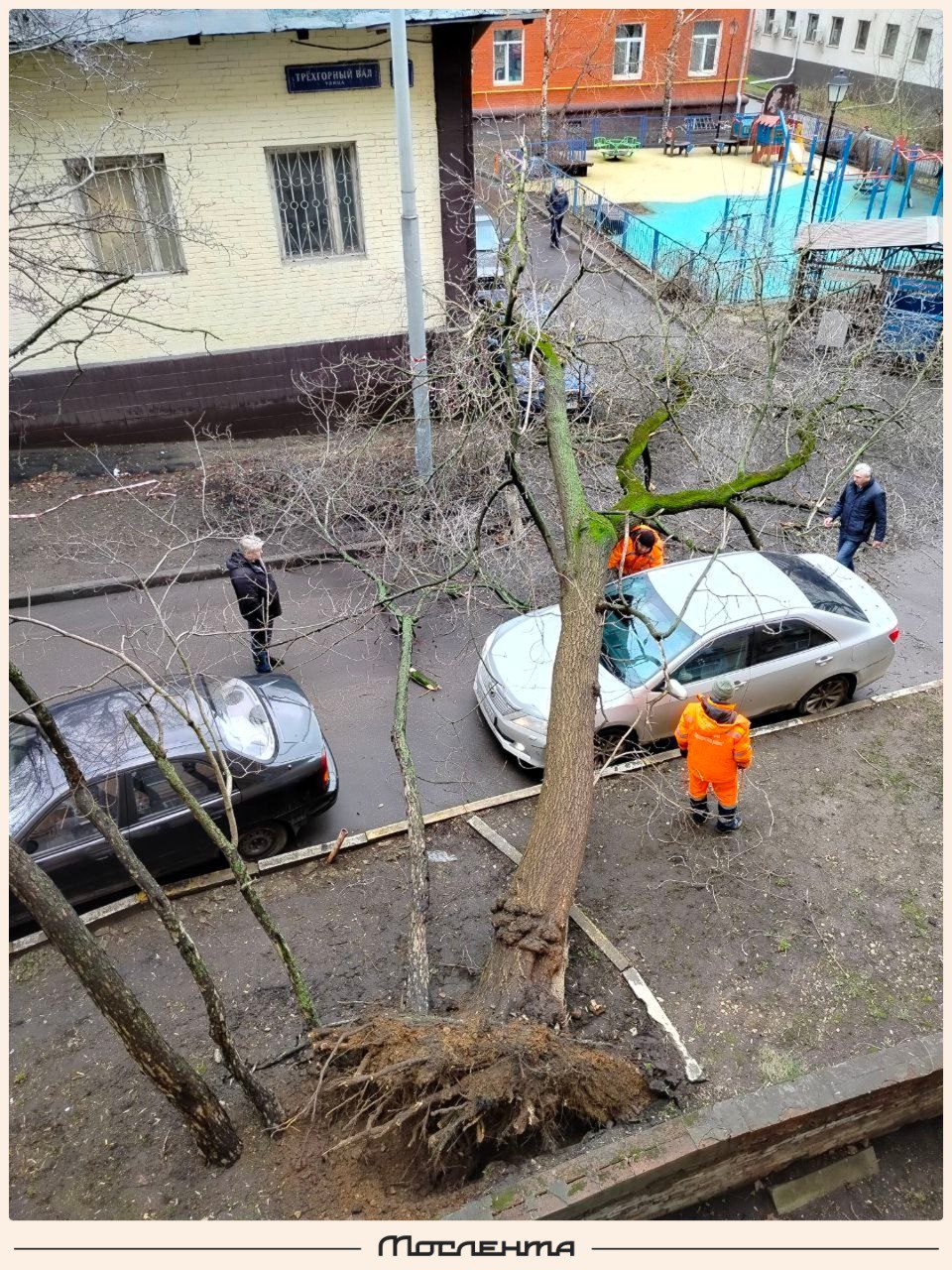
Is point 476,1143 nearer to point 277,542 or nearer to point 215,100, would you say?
point 277,542

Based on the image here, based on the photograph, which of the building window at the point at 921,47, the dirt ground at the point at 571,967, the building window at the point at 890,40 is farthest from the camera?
the building window at the point at 890,40

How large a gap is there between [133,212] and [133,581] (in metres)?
5.32

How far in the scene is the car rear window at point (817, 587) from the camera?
7.96 metres

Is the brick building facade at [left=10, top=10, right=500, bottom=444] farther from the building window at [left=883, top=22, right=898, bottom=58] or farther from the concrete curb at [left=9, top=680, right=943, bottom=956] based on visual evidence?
the building window at [left=883, top=22, right=898, bottom=58]

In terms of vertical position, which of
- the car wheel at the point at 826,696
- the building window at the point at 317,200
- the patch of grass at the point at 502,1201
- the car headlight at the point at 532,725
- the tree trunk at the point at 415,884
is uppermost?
the building window at the point at 317,200

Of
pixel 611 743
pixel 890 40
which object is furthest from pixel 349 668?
pixel 890 40

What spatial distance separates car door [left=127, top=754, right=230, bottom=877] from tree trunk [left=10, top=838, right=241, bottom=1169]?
2220 mm

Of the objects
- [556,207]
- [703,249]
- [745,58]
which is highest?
Answer: [745,58]

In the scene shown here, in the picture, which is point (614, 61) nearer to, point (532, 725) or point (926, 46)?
point (926, 46)

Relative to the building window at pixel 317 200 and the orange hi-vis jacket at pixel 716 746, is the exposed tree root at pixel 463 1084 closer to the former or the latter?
the orange hi-vis jacket at pixel 716 746

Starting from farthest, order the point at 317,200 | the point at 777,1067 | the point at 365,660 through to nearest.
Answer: the point at 317,200 < the point at 365,660 < the point at 777,1067

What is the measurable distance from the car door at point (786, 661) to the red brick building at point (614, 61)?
79.8ft

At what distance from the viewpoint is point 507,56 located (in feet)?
89.4

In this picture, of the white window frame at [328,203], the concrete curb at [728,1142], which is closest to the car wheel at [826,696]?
the concrete curb at [728,1142]
